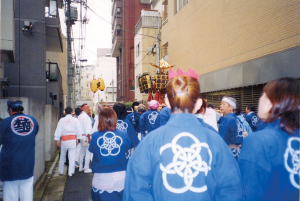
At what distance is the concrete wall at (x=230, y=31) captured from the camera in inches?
336

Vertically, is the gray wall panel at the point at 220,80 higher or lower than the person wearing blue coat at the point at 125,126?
higher

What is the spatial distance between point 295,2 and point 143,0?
33049 mm

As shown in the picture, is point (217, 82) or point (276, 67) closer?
point (276, 67)

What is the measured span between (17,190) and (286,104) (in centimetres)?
426

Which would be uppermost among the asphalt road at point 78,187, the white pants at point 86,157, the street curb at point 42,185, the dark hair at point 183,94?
the dark hair at point 183,94

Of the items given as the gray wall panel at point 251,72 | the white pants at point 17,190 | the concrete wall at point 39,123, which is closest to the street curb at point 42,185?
the concrete wall at point 39,123

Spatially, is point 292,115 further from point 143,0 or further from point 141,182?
point 143,0

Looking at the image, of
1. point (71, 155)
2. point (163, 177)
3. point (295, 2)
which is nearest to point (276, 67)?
point (295, 2)

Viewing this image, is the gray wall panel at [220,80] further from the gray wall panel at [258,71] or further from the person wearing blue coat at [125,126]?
the person wearing blue coat at [125,126]

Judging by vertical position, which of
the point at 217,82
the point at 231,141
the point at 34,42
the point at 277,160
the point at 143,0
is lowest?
the point at 231,141

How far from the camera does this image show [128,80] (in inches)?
1539

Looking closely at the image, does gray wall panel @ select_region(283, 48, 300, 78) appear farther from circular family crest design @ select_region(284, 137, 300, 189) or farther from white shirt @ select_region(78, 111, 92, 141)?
circular family crest design @ select_region(284, 137, 300, 189)

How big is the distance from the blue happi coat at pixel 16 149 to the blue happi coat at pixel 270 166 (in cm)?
362

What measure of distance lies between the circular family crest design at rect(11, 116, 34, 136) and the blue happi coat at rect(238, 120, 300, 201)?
3.62 meters
